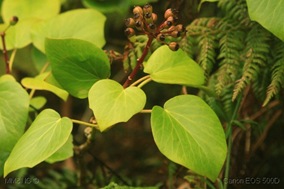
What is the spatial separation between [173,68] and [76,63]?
0.18 meters

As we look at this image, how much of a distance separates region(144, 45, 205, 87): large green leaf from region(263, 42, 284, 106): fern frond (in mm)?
131

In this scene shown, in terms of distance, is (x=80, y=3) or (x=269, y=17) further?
(x=80, y=3)

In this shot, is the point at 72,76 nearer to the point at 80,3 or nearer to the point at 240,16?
the point at 240,16

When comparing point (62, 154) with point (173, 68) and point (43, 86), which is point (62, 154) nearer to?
point (43, 86)

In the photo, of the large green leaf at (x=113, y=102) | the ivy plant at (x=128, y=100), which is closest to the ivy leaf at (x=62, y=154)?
the ivy plant at (x=128, y=100)

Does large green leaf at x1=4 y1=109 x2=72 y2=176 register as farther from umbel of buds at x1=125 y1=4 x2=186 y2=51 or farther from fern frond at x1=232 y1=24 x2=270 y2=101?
fern frond at x1=232 y1=24 x2=270 y2=101

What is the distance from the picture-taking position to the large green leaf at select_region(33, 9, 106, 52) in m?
1.06

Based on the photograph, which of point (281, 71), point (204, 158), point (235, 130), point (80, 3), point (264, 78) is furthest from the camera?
point (80, 3)

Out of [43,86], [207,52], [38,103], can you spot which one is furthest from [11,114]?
[207,52]

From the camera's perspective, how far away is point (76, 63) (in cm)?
87

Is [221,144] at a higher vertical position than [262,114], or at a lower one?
higher

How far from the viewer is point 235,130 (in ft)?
3.74

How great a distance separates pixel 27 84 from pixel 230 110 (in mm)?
438

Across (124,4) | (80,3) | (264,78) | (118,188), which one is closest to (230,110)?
(264,78)
